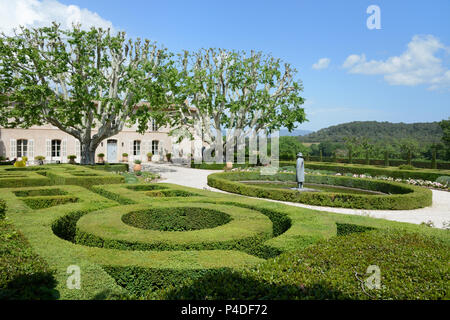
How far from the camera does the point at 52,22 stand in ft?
55.8

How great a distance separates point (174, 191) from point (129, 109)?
11.8 m

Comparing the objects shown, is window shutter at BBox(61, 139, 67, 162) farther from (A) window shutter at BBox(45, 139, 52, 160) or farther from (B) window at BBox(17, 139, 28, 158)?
(B) window at BBox(17, 139, 28, 158)

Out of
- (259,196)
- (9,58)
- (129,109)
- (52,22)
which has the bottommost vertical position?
(259,196)

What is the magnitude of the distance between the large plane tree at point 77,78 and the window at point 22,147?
31.1 ft

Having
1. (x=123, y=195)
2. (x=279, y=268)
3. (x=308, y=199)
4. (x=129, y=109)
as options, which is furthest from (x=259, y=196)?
(x=129, y=109)

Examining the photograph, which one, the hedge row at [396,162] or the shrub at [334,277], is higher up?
the hedge row at [396,162]

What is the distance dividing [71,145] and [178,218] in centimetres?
2561

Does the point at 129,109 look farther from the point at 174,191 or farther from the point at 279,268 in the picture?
the point at 279,268

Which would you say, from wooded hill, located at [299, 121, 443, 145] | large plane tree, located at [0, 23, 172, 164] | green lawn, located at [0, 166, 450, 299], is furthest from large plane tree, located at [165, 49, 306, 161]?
wooded hill, located at [299, 121, 443, 145]

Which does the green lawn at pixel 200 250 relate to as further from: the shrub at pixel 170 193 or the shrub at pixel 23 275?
the shrub at pixel 170 193

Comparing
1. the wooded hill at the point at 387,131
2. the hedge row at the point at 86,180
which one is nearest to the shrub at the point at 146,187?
the hedge row at the point at 86,180

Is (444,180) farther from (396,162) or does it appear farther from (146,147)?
(146,147)

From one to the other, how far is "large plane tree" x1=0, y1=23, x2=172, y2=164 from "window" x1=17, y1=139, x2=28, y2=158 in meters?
9.48

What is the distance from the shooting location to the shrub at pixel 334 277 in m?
2.71
